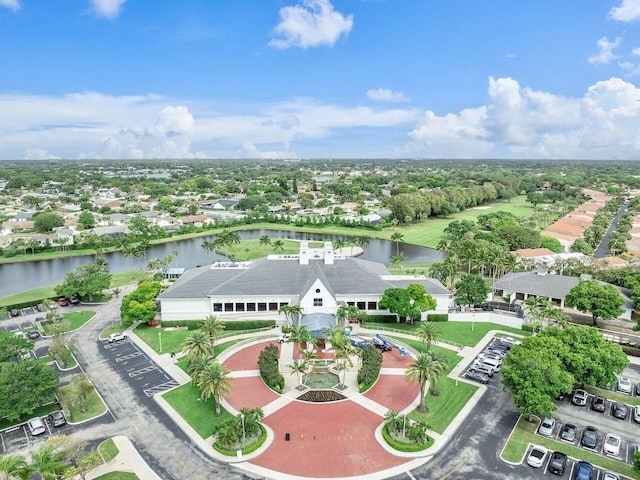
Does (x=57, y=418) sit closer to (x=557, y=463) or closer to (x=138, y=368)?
(x=138, y=368)

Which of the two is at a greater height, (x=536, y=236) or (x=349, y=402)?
(x=536, y=236)

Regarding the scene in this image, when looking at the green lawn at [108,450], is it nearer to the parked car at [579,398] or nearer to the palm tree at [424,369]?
the palm tree at [424,369]

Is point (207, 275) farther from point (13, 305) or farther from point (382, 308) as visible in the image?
point (13, 305)

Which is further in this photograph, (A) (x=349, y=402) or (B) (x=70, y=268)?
(B) (x=70, y=268)

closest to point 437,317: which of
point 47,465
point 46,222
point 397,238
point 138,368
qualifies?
point 138,368

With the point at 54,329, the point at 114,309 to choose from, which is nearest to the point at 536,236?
the point at 114,309
